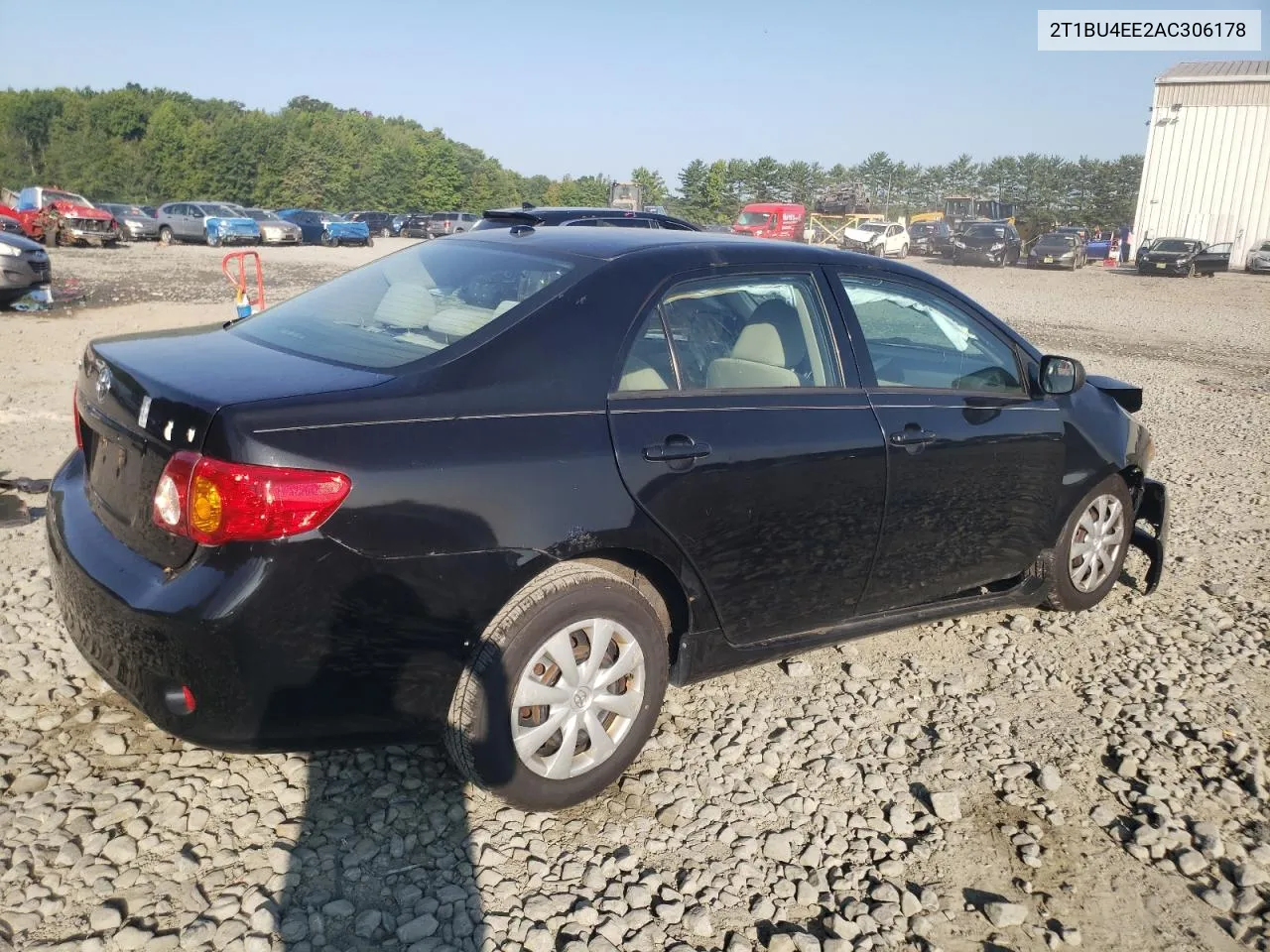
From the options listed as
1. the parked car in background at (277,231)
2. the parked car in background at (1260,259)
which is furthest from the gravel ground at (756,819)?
the parked car in background at (1260,259)

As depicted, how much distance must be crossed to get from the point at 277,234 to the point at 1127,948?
1517 inches

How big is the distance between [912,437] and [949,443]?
212mm

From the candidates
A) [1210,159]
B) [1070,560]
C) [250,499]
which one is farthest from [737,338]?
[1210,159]

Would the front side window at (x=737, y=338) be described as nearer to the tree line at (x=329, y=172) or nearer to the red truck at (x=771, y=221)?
the red truck at (x=771, y=221)

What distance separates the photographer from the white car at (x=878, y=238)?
3956 centimetres

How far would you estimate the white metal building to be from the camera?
41188 mm

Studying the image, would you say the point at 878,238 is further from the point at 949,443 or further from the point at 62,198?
the point at 949,443

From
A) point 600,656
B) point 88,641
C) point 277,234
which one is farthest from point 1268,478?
point 277,234

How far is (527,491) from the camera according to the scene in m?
2.75

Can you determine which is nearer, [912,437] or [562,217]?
[912,437]

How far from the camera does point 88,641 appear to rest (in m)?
2.85

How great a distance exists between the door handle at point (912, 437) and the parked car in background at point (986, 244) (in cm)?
3666

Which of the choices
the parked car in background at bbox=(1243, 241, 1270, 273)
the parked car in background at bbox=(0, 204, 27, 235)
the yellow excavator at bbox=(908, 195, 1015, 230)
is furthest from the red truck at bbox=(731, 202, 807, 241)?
the parked car in background at bbox=(0, 204, 27, 235)

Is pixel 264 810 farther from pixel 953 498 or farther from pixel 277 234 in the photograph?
pixel 277 234
